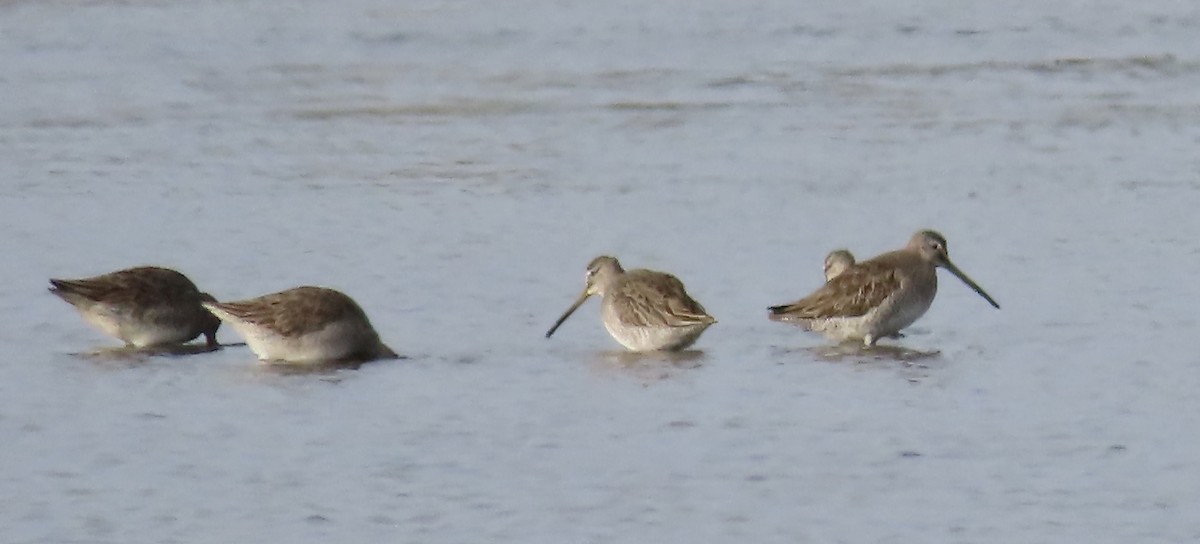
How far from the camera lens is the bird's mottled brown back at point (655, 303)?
30.4 feet

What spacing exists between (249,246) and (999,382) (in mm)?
4192

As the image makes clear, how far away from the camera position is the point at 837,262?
10.2m

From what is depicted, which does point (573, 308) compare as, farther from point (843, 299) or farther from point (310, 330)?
point (310, 330)

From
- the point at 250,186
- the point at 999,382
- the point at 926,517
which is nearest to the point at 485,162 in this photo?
the point at 250,186

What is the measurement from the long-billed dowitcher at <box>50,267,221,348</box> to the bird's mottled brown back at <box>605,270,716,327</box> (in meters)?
1.63

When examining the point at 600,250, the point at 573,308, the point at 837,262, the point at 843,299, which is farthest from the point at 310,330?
the point at 600,250

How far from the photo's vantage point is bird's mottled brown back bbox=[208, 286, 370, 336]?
9031 mm

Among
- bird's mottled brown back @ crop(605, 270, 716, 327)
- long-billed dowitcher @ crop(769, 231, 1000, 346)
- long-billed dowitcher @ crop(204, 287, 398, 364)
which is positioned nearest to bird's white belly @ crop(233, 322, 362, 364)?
long-billed dowitcher @ crop(204, 287, 398, 364)

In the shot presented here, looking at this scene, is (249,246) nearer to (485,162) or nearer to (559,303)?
(559,303)

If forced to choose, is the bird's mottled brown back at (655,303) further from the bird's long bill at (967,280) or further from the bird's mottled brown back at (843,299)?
the bird's long bill at (967,280)

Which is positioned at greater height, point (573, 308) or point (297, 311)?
point (297, 311)

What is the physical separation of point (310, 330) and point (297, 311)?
9 cm

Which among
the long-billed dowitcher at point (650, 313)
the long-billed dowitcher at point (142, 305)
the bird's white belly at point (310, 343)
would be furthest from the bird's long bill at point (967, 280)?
the long-billed dowitcher at point (142, 305)

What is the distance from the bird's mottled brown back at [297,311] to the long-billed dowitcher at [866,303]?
1.68 m
